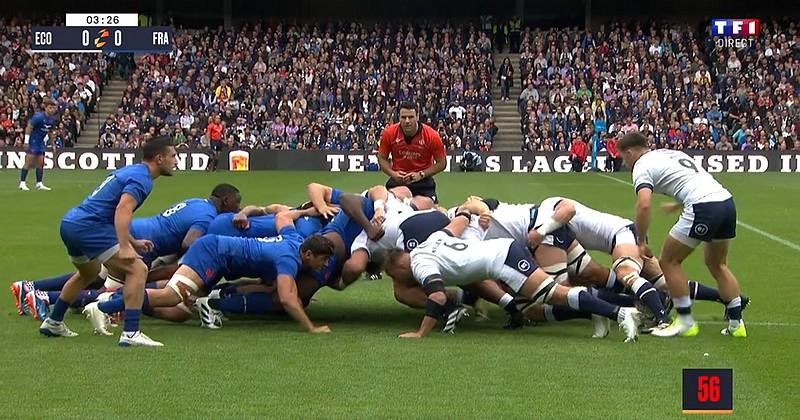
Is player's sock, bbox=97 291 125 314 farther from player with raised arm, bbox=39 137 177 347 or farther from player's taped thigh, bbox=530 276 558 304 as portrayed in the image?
player's taped thigh, bbox=530 276 558 304

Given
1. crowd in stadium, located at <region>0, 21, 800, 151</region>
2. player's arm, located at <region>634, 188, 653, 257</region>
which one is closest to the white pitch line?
player's arm, located at <region>634, 188, 653, 257</region>

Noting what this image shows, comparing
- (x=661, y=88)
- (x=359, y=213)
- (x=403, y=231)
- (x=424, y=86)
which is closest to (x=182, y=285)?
(x=359, y=213)

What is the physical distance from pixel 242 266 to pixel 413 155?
388 cm

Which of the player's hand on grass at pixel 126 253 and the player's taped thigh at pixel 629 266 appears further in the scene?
the player's taped thigh at pixel 629 266

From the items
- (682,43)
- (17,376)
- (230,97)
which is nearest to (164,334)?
(17,376)

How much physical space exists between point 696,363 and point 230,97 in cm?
3885

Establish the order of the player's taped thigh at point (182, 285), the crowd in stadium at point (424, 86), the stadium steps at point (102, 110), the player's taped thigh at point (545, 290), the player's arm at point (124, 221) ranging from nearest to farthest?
1. the player's arm at point (124, 221)
2. the player's taped thigh at point (545, 290)
3. the player's taped thigh at point (182, 285)
4. the crowd in stadium at point (424, 86)
5. the stadium steps at point (102, 110)

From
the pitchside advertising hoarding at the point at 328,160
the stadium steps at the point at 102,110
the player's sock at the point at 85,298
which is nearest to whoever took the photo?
the player's sock at the point at 85,298

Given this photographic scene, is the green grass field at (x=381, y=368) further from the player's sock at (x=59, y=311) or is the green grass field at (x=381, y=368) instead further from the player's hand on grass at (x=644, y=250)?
the player's hand on grass at (x=644, y=250)

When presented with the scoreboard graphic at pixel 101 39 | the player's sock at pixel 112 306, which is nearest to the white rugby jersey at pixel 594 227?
the player's sock at pixel 112 306

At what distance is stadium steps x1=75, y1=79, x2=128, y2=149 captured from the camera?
44.7 meters

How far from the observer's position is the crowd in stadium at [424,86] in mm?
41750

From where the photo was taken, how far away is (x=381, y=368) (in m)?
7.54

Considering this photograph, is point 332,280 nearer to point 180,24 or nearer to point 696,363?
point 696,363
